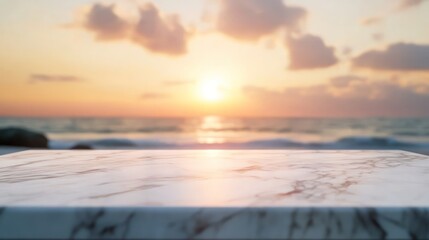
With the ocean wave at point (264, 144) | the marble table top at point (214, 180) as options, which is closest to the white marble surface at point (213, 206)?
the marble table top at point (214, 180)

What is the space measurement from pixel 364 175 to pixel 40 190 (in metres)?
0.61

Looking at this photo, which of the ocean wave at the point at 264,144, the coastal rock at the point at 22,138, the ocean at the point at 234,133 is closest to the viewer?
the coastal rock at the point at 22,138

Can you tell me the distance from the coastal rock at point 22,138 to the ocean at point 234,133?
2608 millimetres

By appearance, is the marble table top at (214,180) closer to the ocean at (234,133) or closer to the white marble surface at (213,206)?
the white marble surface at (213,206)

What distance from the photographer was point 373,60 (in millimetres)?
11492

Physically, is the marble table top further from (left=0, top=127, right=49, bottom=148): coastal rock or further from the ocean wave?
the ocean wave

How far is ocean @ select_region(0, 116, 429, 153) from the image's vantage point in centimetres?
1074

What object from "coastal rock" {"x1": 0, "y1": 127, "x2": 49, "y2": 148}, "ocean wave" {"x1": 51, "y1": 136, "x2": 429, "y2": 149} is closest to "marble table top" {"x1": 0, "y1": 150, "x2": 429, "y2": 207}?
"coastal rock" {"x1": 0, "y1": 127, "x2": 49, "y2": 148}

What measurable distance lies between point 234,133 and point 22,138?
22.9 feet

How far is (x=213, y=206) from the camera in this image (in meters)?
0.58

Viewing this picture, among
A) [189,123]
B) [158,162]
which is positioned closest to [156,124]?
[189,123]

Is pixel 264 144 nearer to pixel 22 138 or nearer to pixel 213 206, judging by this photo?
pixel 22 138

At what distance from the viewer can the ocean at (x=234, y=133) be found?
1074cm

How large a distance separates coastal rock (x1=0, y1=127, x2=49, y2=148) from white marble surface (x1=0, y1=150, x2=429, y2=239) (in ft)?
21.5
